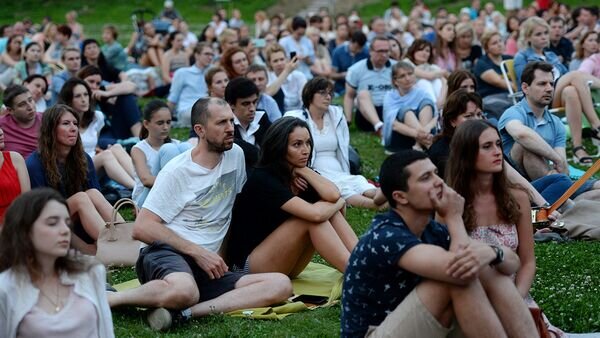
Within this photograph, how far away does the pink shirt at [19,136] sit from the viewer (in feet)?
32.4

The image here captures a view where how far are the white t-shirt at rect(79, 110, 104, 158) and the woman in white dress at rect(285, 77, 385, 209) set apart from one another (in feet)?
6.97

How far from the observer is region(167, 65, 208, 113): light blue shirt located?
1470cm

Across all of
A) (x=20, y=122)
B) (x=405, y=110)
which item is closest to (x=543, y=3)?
(x=405, y=110)

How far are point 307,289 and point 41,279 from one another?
2783mm

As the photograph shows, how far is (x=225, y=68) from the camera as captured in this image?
42.4ft

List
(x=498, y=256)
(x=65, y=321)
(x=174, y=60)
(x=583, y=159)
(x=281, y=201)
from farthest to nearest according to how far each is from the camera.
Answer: (x=174, y=60)
(x=583, y=159)
(x=281, y=201)
(x=498, y=256)
(x=65, y=321)

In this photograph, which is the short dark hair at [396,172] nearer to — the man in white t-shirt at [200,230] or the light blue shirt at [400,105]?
the man in white t-shirt at [200,230]

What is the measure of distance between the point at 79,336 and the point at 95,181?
12.2ft

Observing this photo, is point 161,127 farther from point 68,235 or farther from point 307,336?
point 68,235

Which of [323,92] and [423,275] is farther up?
[323,92]

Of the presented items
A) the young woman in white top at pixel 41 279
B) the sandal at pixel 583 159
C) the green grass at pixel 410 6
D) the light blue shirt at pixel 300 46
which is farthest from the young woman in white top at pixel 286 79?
the green grass at pixel 410 6

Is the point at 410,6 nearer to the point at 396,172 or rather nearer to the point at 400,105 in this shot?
the point at 400,105

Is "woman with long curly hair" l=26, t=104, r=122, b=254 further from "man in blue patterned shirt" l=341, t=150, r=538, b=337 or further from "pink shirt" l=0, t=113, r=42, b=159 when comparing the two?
"man in blue patterned shirt" l=341, t=150, r=538, b=337

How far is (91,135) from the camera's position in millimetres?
11117
